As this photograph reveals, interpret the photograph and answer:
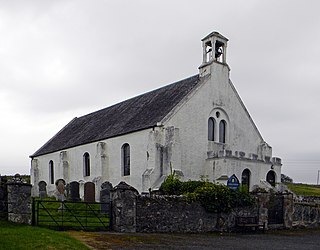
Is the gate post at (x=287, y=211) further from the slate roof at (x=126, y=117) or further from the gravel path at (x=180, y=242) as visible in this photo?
the slate roof at (x=126, y=117)

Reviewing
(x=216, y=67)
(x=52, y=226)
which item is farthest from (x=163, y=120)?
(x=52, y=226)

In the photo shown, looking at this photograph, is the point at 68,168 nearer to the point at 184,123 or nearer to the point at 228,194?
the point at 184,123

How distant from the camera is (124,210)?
17.0 m

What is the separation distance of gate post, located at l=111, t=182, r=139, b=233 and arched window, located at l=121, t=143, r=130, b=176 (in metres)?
12.8

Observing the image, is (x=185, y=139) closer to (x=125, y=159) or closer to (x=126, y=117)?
(x=125, y=159)

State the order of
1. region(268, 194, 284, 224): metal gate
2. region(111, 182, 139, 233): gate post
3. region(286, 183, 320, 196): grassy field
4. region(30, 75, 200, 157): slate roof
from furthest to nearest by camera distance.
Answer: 1. region(286, 183, 320, 196): grassy field
2. region(30, 75, 200, 157): slate roof
3. region(268, 194, 284, 224): metal gate
4. region(111, 182, 139, 233): gate post

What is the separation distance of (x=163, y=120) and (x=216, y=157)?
482 centimetres

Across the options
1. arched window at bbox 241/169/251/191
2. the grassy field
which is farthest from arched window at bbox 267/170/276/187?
the grassy field

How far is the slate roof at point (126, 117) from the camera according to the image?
1144 inches

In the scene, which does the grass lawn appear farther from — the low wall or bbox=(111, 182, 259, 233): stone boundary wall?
the low wall

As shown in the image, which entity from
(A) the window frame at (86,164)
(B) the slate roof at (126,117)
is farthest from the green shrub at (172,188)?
(A) the window frame at (86,164)

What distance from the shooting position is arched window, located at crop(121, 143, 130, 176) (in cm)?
3006

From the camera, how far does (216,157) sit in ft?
91.2

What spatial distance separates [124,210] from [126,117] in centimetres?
1663
